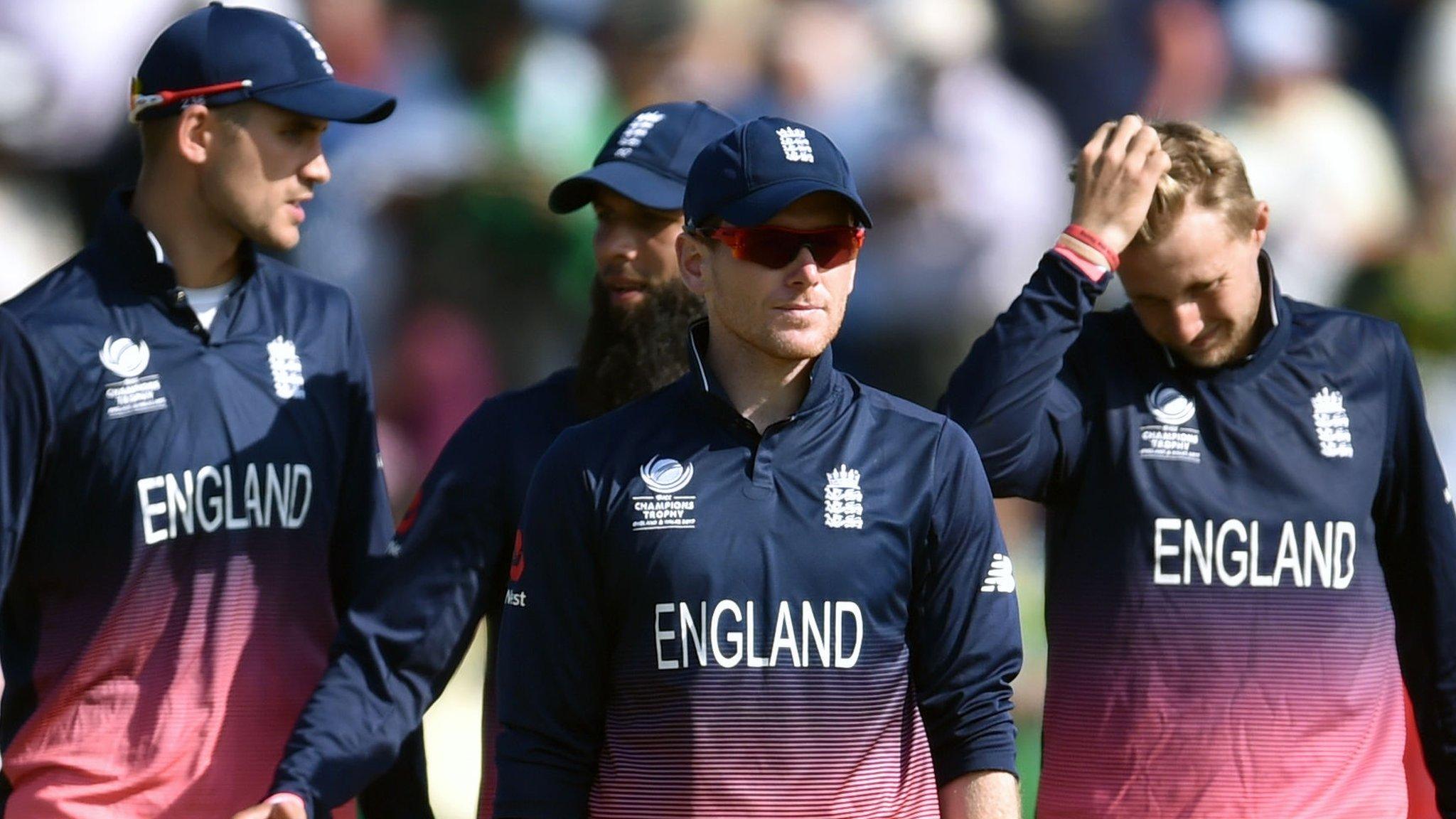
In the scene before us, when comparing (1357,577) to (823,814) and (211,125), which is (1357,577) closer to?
(823,814)

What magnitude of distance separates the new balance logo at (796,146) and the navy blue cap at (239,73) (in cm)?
135

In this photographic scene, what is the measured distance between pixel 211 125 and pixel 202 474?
0.78m

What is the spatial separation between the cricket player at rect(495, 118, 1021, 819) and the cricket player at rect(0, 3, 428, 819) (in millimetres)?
1119

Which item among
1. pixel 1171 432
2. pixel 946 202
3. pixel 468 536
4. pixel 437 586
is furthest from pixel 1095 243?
pixel 946 202

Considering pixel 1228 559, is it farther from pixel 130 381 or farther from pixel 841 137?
pixel 841 137

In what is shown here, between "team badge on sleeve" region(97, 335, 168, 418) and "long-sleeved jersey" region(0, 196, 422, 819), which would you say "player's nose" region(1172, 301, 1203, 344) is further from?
"team badge on sleeve" region(97, 335, 168, 418)

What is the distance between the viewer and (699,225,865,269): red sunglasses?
3465 mm

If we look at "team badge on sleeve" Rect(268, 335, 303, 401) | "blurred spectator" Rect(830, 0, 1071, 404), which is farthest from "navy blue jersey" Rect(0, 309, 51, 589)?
"blurred spectator" Rect(830, 0, 1071, 404)

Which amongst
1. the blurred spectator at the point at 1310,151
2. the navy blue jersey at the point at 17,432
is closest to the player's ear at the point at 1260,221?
the navy blue jersey at the point at 17,432

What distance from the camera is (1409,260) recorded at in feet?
33.4

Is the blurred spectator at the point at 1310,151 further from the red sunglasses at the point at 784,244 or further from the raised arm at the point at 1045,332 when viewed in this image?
the red sunglasses at the point at 784,244

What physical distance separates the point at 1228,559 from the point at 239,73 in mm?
2356

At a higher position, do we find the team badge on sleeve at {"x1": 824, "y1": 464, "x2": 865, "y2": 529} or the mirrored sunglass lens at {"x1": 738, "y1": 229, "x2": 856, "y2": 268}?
the mirrored sunglass lens at {"x1": 738, "y1": 229, "x2": 856, "y2": 268}

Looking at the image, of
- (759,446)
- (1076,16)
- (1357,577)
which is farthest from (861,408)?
(1076,16)
